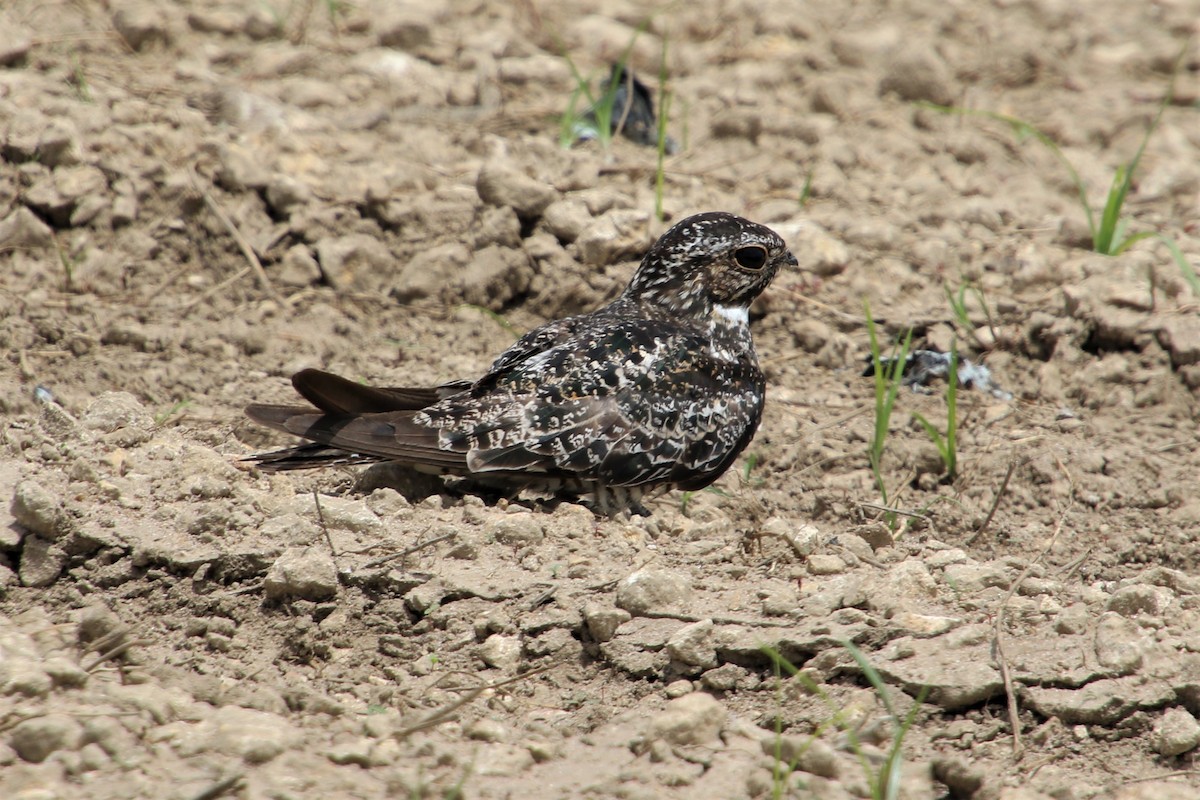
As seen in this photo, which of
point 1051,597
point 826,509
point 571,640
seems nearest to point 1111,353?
point 826,509

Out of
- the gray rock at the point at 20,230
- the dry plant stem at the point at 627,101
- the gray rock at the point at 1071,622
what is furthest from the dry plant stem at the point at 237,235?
the gray rock at the point at 1071,622

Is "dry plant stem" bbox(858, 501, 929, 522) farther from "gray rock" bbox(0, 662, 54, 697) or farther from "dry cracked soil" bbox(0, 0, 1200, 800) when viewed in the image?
"gray rock" bbox(0, 662, 54, 697)

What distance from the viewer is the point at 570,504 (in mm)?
3953

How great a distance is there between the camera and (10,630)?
9.63 feet

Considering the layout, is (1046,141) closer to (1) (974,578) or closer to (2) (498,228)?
(2) (498,228)

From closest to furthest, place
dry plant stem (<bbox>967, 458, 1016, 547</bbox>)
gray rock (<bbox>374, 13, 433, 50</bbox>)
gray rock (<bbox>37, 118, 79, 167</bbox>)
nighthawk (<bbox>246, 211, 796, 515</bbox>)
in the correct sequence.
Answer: nighthawk (<bbox>246, 211, 796, 515</bbox>), dry plant stem (<bbox>967, 458, 1016, 547</bbox>), gray rock (<bbox>37, 118, 79, 167</bbox>), gray rock (<bbox>374, 13, 433, 50</bbox>)

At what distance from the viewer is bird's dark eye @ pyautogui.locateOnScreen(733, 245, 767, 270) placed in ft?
15.0

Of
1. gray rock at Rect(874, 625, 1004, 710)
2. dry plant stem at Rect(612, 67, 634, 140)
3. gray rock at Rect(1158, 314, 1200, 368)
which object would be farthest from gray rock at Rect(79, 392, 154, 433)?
gray rock at Rect(1158, 314, 1200, 368)

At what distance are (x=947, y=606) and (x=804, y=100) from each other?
417 centimetres

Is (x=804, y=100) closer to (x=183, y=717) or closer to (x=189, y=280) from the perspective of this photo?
(x=189, y=280)

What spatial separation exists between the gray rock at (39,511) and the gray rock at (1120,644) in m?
2.57

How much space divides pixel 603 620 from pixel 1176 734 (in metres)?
1.29

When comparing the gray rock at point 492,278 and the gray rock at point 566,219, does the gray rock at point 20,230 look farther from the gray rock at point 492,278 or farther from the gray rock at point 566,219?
the gray rock at point 566,219

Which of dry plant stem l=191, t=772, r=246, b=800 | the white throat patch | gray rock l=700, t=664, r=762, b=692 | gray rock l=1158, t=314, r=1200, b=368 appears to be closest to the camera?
dry plant stem l=191, t=772, r=246, b=800
